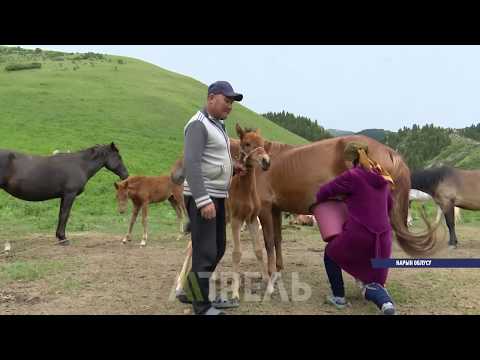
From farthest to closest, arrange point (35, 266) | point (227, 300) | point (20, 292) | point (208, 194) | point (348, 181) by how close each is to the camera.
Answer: point (35, 266) → point (20, 292) → point (227, 300) → point (348, 181) → point (208, 194)

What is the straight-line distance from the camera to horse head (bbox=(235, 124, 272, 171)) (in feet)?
19.2

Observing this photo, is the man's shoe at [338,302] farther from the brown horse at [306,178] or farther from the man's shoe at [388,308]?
the brown horse at [306,178]

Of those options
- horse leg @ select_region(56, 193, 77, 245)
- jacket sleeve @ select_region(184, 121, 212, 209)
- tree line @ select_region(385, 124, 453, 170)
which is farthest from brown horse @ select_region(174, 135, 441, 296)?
tree line @ select_region(385, 124, 453, 170)

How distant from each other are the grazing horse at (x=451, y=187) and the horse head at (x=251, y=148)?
24.9ft

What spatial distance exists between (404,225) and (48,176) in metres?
7.57

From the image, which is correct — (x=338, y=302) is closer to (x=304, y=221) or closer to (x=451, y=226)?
(x=451, y=226)

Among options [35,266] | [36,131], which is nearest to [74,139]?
[36,131]

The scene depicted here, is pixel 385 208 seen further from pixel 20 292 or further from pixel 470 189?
pixel 470 189

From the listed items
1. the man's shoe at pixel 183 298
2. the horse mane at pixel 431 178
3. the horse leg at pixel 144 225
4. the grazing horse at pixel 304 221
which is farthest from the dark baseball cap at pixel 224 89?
the grazing horse at pixel 304 221

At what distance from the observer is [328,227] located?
5.75m

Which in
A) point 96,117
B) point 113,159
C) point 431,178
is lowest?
point 431,178

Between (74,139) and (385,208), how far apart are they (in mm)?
25286

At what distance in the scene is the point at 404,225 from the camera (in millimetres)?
6516

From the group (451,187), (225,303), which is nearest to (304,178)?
(225,303)
